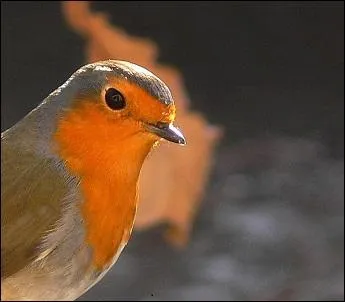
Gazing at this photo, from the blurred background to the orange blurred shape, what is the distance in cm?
4

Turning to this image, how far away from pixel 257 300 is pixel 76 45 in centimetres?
89

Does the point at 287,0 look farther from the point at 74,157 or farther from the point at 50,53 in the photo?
the point at 74,157

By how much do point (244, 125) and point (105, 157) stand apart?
5.81 ft

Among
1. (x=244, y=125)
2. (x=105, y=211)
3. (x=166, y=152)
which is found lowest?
(x=105, y=211)

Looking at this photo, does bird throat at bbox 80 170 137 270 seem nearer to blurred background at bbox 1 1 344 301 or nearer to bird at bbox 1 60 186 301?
bird at bbox 1 60 186 301

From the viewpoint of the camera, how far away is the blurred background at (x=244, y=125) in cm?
225

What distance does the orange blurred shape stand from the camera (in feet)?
6.83

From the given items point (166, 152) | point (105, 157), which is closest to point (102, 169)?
point (105, 157)

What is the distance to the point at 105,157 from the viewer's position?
97 cm

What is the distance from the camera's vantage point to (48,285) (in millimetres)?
979

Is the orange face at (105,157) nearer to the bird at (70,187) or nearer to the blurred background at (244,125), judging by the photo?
the bird at (70,187)

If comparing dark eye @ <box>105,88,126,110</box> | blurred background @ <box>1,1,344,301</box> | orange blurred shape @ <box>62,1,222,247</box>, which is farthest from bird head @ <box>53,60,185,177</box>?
blurred background @ <box>1,1,344,301</box>

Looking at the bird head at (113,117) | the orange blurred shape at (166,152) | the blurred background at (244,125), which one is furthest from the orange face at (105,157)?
the blurred background at (244,125)

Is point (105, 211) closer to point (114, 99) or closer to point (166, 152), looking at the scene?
point (114, 99)
